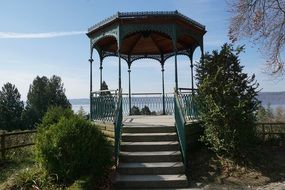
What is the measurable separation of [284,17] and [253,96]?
5.24m

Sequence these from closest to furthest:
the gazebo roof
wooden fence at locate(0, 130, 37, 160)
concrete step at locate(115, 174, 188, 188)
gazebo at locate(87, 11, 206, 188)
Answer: concrete step at locate(115, 174, 188, 188) < gazebo at locate(87, 11, 206, 188) < wooden fence at locate(0, 130, 37, 160) < the gazebo roof

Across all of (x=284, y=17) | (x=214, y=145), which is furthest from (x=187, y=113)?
(x=284, y=17)

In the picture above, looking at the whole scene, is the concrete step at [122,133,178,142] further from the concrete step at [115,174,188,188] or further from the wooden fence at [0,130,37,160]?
the wooden fence at [0,130,37,160]

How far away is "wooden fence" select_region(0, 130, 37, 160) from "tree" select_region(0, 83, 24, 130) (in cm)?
3695

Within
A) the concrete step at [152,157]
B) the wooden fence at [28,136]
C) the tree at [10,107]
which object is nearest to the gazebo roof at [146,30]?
the wooden fence at [28,136]

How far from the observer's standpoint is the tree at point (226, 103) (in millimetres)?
10203

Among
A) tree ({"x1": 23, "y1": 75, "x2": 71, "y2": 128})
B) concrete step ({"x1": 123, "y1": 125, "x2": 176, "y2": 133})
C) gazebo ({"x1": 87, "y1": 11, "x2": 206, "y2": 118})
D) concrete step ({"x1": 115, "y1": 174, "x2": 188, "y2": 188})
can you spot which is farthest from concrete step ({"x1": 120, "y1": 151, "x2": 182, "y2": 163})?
tree ({"x1": 23, "y1": 75, "x2": 71, "y2": 128})

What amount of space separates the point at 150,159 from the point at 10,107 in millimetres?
45023

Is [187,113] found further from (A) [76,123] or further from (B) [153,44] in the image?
(B) [153,44]

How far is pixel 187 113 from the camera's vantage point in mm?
12258

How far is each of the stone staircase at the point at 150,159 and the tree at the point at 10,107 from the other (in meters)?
41.1

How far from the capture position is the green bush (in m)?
8.31

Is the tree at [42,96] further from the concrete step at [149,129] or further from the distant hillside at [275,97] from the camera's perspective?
the concrete step at [149,129]

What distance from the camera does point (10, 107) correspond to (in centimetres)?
5112
